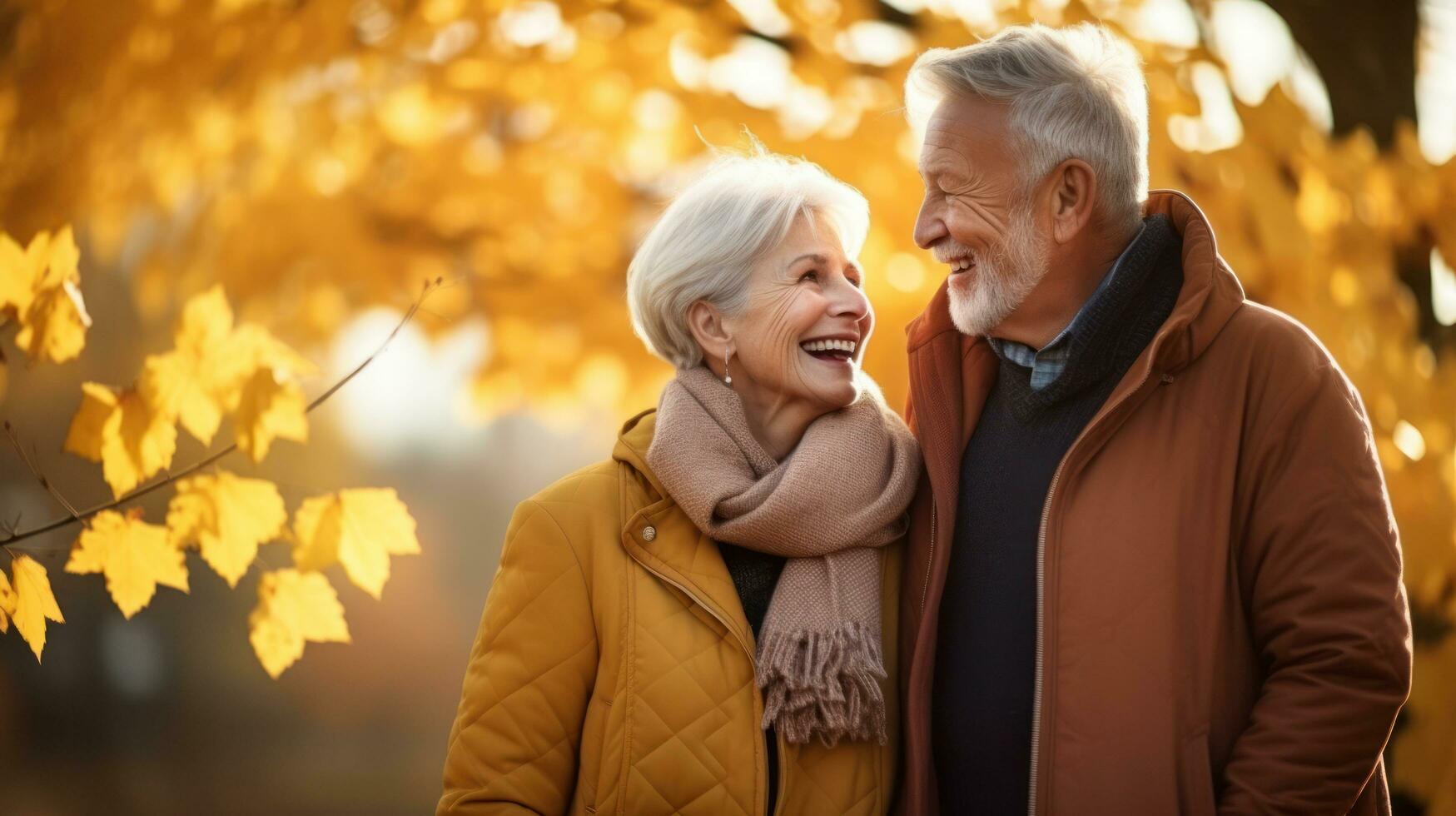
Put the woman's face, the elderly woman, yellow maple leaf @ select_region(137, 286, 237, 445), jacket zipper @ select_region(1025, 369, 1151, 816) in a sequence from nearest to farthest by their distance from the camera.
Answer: jacket zipper @ select_region(1025, 369, 1151, 816)
the elderly woman
yellow maple leaf @ select_region(137, 286, 237, 445)
the woman's face

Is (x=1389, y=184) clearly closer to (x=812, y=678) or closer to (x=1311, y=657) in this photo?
(x=1311, y=657)

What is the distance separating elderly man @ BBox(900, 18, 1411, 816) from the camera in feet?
6.13

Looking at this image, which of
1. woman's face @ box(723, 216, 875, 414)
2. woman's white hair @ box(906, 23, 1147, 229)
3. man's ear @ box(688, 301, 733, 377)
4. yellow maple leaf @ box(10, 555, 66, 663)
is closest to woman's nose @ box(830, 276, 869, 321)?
woman's face @ box(723, 216, 875, 414)

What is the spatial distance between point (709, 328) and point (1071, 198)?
2.28 feet

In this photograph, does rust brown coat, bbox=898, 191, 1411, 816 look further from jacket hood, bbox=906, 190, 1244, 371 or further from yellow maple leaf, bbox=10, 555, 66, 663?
yellow maple leaf, bbox=10, 555, 66, 663

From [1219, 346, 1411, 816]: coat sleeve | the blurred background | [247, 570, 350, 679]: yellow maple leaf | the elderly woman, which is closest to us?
[1219, 346, 1411, 816]: coat sleeve

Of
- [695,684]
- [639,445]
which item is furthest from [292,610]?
[695,684]

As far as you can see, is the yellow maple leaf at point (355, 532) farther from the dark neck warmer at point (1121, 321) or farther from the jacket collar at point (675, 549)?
the dark neck warmer at point (1121, 321)

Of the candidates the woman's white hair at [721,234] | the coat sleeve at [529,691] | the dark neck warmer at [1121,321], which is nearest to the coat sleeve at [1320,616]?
the dark neck warmer at [1121,321]

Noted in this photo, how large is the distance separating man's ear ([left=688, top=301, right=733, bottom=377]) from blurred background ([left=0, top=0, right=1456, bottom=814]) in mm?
1318

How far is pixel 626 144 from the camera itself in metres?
4.01

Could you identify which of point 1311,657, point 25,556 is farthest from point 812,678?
point 25,556

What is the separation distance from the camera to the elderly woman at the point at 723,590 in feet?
6.90

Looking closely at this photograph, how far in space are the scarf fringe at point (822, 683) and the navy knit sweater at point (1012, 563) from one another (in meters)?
0.13
